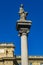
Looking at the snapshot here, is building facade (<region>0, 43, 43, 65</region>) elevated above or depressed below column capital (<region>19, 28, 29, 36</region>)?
above

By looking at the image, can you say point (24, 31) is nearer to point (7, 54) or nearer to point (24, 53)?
point (24, 53)

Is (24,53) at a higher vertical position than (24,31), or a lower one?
lower

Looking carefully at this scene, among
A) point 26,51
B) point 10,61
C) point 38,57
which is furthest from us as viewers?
point 38,57

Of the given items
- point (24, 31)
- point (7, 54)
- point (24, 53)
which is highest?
point (7, 54)

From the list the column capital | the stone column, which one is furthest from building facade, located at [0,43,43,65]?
the stone column

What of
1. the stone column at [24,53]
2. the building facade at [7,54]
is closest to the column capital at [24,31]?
the stone column at [24,53]

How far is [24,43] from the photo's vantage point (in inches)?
1758

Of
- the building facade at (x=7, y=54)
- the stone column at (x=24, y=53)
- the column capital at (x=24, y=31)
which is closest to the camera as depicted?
the stone column at (x=24, y=53)

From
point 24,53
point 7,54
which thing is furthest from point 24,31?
point 7,54

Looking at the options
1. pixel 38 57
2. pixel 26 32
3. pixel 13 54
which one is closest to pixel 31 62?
pixel 38 57

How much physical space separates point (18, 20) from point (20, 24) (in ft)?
1.74

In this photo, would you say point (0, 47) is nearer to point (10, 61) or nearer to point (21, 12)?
point (10, 61)

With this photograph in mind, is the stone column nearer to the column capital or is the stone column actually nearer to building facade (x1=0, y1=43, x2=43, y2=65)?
the column capital

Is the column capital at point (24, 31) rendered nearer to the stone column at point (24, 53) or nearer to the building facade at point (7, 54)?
the stone column at point (24, 53)
